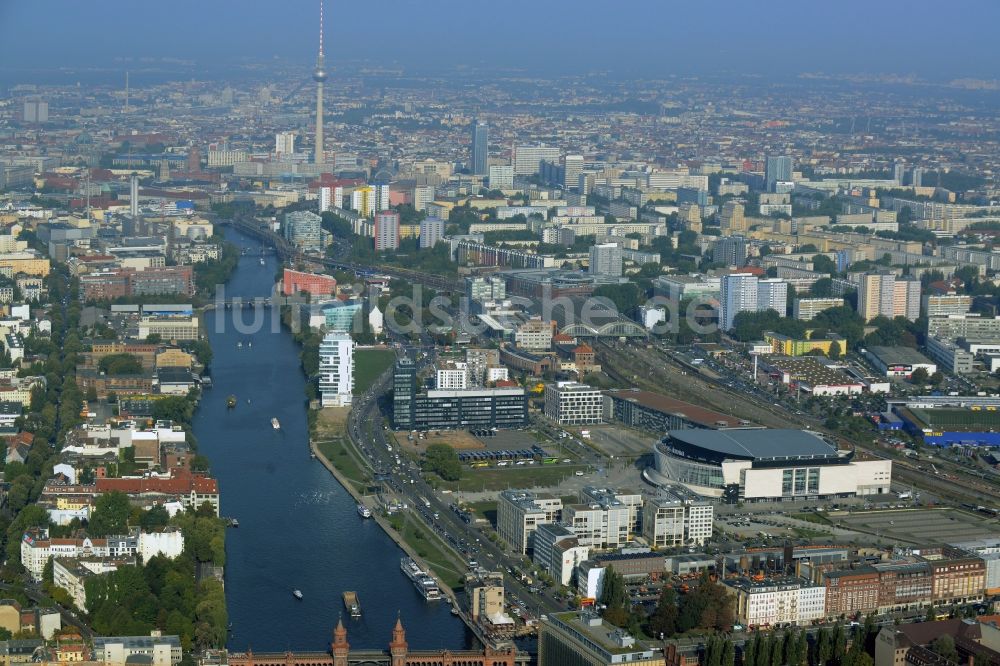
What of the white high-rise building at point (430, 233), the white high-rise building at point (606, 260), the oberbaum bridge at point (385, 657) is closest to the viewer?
the oberbaum bridge at point (385, 657)

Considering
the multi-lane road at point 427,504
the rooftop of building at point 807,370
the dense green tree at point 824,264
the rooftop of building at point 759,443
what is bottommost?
the multi-lane road at point 427,504

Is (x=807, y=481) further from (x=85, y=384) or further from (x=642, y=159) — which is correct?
(x=642, y=159)

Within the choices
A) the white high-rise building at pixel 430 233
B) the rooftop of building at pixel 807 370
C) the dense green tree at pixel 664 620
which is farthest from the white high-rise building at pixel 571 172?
the dense green tree at pixel 664 620

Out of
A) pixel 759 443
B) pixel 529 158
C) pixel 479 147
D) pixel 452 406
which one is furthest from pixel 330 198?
pixel 759 443

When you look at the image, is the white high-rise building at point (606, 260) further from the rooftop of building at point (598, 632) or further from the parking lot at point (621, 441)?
the rooftop of building at point (598, 632)

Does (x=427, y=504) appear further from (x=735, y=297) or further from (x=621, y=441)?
(x=735, y=297)

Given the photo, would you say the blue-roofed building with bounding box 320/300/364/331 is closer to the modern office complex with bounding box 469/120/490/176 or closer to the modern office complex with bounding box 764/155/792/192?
the modern office complex with bounding box 469/120/490/176
